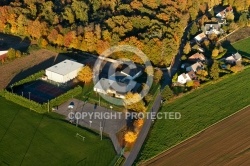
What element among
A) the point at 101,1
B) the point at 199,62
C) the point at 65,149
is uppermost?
the point at 101,1

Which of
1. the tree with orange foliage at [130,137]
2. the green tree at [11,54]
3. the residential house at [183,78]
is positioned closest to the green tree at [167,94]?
the residential house at [183,78]

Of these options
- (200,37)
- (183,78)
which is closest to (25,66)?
(183,78)

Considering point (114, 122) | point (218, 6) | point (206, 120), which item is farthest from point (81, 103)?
point (218, 6)

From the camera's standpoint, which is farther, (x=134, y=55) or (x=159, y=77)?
(x=134, y=55)

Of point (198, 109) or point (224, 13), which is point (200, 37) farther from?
point (198, 109)

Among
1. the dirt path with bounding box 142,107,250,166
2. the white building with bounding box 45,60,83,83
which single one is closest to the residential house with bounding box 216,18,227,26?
the dirt path with bounding box 142,107,250,166

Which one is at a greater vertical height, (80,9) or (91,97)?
(80,9)

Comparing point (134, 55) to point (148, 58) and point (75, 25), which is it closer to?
point (148, 58)
